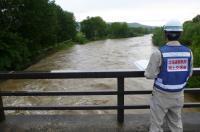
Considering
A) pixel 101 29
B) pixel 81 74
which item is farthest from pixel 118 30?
pixel 81 74

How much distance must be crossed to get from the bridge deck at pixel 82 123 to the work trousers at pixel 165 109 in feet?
2.56

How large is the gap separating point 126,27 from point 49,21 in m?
85.9

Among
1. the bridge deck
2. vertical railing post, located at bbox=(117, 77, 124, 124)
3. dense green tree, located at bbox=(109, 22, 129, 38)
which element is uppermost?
vertical railing post, located at bbox=(117, 77, 124, 124)

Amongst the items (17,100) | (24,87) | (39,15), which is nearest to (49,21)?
(39,15)

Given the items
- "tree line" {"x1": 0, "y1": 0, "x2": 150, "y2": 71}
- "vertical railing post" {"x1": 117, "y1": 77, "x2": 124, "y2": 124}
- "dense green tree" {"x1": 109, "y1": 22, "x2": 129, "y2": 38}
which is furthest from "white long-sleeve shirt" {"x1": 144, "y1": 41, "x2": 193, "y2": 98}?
"dense green tree" {"x1": 109, "y1": 22, "x2": 129, "y2": 38}

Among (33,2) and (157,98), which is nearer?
(157,98)

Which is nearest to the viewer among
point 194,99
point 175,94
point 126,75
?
point 175,94

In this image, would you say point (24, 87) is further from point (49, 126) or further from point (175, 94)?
point (175, 94)

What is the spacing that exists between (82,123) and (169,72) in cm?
200

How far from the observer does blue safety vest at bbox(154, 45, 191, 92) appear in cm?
391

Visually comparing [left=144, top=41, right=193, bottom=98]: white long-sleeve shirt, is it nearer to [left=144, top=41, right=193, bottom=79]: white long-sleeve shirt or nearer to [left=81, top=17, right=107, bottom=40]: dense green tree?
[left=144, top=41, right=193, bottom=79]: white long-sleeve shirt

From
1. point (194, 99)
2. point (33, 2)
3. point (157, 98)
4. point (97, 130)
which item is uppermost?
point (33, 2)

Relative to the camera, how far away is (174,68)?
3947 millimetres

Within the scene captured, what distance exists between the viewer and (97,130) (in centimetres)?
508
